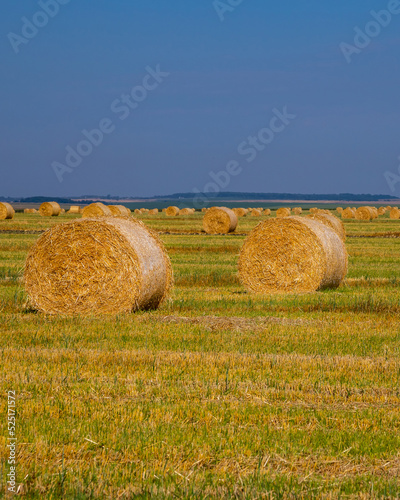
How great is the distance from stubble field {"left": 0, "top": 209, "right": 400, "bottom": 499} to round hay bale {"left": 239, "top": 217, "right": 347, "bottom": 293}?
4.16 m

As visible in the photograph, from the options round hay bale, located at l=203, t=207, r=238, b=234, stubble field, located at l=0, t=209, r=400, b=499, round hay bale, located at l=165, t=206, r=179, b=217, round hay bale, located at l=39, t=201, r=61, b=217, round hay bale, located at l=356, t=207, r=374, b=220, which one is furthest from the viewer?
round hay bale, located at l=165, t=206, r=179, b=217

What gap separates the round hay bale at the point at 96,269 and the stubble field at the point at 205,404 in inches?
31.7

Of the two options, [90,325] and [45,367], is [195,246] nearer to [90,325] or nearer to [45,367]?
Answer: [90,325]

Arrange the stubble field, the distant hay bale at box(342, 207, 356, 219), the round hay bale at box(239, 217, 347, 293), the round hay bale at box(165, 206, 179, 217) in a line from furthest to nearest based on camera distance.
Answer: the round hay bale at box(165, 206, 179, 217) → the distant hay bale at box(342, 207, 356, 219) → the round hay bale at box(239, 217, 347, 293) → the stubble field

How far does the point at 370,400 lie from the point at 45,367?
409cm

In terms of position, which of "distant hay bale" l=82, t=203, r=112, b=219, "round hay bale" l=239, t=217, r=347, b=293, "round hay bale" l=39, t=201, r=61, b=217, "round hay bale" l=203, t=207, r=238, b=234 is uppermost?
"round hay bale" l=39, t=201, r=61, b=217

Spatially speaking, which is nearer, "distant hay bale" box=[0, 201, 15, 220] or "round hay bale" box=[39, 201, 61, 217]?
"distant hay bale" box=[0, 201, 15, 220]

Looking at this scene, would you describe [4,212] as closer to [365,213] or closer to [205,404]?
[365,213]

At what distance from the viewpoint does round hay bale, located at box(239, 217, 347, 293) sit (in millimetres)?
19609

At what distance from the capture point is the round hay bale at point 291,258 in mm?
19609

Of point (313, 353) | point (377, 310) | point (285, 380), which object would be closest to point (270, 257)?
point (377, 310)

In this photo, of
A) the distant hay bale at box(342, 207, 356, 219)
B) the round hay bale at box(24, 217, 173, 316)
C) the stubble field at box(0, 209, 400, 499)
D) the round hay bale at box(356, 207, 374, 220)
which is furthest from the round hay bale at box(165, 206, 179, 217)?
the stubble field at box(0, 209, 400, 499)

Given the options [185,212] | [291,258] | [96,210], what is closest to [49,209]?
[185,212]

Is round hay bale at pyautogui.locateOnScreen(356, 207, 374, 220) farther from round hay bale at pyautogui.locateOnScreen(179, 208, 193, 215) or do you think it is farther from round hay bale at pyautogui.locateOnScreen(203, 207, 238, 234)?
round hay bale at pyautogui.locateOnScreen(203, 207, 238, 234)
